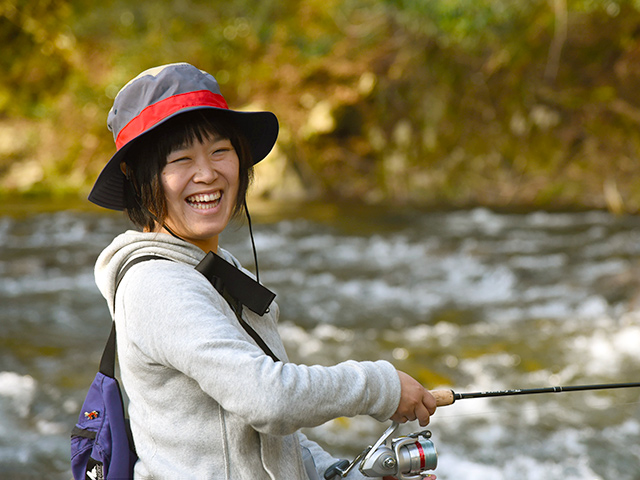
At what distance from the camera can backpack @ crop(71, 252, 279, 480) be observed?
1.33 meters

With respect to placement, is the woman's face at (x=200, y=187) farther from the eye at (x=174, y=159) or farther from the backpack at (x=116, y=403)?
the backpack at (x=116, y=403)

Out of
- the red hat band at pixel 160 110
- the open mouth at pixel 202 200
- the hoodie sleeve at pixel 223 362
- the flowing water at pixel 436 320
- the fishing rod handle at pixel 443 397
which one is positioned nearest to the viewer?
the hoodie sleeve at pixel 223 362

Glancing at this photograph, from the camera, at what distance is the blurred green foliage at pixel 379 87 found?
37.9 feet

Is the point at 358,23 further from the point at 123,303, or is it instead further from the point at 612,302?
the point at 123,303

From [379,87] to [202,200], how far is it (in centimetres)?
1306

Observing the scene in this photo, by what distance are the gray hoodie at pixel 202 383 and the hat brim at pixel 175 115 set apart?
153 millimetres

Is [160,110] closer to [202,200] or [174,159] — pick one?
[174,159]

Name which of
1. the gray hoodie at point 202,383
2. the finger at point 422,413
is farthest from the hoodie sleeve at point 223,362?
the finger at point 422,413

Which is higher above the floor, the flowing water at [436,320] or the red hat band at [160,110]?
the flowing water at [436,320]

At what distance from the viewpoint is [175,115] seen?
4.20ft

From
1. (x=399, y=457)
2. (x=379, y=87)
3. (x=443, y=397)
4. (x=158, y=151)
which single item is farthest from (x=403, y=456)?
(x=379, y=87)

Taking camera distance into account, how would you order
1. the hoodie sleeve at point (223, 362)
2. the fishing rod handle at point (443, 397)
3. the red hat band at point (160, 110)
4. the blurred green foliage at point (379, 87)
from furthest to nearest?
the blurred green foliage at point (379, 87), the fishing rod handle at point (443, 397), the red hat band at point (160, 110), the hoodie sleeve at point (223, 362)

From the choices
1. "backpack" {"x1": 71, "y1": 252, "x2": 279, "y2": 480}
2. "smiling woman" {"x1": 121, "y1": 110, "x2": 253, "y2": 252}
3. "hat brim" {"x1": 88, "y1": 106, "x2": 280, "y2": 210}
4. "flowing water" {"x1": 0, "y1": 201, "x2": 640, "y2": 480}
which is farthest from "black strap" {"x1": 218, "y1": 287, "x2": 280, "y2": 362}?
"hat brim" {"x1": 88, "y1": 106, "x2": 280, "y2": 210}

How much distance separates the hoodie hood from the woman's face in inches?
2.4
